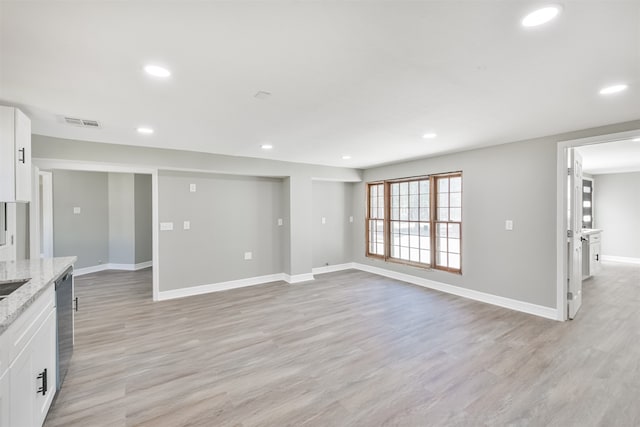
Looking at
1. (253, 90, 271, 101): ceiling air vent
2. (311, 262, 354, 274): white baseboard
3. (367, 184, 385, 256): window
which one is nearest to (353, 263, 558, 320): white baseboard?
(367, 184, 385, 256): window

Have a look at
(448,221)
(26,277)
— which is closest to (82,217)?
(26,277)

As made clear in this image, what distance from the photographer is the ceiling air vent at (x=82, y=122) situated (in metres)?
2.97

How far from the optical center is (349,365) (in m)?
2.66

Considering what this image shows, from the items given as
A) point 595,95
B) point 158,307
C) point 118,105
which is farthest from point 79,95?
point 595,95

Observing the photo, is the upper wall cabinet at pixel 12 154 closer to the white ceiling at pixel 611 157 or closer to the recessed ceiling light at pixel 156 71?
the recessed ceiling light at pixel 156 71

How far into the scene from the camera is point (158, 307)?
4.27 m

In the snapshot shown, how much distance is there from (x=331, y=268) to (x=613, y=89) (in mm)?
5331

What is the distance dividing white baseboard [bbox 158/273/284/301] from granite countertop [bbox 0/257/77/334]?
2.10 m

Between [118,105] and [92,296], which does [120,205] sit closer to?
[92,296]

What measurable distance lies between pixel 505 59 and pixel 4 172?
3.90 metres

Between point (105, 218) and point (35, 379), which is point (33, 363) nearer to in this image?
point (35, 379)

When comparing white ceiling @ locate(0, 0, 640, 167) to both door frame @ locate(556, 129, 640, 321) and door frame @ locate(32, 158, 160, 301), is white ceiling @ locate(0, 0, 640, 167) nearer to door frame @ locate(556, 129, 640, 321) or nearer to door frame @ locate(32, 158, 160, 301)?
door frame @ locate(556, 129, 640, 321)

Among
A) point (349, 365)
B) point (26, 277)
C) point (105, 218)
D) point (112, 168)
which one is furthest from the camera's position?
point (105, 218)

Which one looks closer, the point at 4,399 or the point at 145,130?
the point at 4,399
